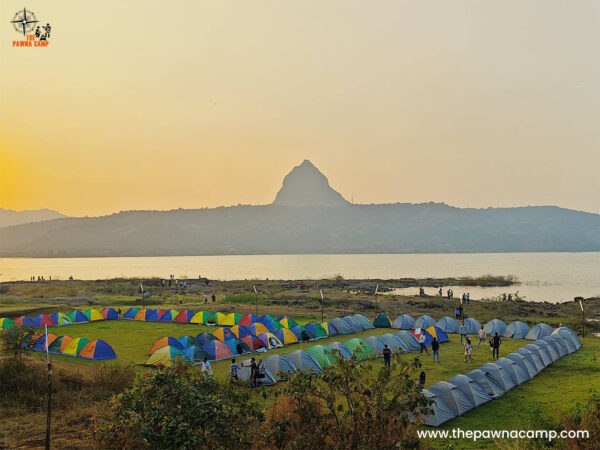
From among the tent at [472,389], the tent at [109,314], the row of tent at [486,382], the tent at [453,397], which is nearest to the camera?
the row of tent at [486,382]

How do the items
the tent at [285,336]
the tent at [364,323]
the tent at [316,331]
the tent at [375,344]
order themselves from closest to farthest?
the tent at [375,344], the tent at [285,336], the tent at [316,331], the tent at [364,323]

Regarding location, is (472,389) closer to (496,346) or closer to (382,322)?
(496,346)

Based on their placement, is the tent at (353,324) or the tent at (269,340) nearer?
the tent at (269,340)

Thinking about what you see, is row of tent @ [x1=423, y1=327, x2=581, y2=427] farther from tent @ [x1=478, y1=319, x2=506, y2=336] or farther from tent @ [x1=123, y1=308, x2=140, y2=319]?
tent @ [x1=123, y1=308, x2=140, y2=319]

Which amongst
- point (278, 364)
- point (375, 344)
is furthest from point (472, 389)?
point (375, 344)

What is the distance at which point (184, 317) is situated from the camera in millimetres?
37406

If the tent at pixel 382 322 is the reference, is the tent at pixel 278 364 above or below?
above

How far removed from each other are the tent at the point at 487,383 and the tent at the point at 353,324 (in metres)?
16.0

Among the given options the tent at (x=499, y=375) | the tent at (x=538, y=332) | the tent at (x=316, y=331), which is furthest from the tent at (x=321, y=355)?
the tent at (x=538, y=332)

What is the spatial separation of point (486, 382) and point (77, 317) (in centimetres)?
3044

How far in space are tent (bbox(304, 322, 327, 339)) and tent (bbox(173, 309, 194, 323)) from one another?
1091 centimetres

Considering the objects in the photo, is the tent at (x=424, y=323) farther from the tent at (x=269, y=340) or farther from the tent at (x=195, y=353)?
the tent at (x=195, y=353)

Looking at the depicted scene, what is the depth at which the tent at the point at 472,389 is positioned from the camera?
16.3m

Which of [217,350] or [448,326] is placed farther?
[448,326]
